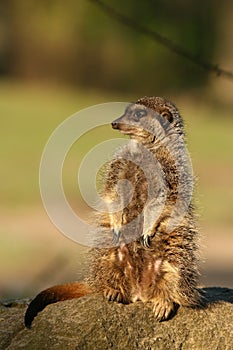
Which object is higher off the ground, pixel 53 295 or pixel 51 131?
pixel 51 131

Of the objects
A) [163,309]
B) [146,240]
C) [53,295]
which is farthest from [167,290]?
[53,295]

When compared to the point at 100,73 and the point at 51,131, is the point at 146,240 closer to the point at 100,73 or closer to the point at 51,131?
the point at 51,131

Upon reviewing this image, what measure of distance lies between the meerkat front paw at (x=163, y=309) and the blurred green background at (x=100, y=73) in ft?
45.0

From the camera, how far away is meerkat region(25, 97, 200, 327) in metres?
5.30

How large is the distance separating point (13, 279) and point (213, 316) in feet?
24.2

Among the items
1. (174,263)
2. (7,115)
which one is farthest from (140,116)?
(7,115)

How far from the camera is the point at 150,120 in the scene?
225 inches

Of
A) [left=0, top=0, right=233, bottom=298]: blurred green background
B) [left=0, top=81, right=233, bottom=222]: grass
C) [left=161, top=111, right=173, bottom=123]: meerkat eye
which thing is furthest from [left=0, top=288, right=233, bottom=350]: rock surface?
[left=0, top=0, right=233, bottom=298]: blurred green background

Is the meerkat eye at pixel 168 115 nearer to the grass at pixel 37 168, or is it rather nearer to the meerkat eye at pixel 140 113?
the meerkat eye at pixel 140 113

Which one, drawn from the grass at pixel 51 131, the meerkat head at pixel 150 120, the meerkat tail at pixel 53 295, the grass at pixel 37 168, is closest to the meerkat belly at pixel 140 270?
the meerkat tail at pixel 53 295

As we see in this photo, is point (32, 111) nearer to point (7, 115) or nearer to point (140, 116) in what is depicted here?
point (7, 115)

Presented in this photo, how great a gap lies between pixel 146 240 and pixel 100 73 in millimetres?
28694

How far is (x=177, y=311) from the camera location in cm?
536

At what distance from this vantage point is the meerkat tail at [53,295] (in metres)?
5.15
